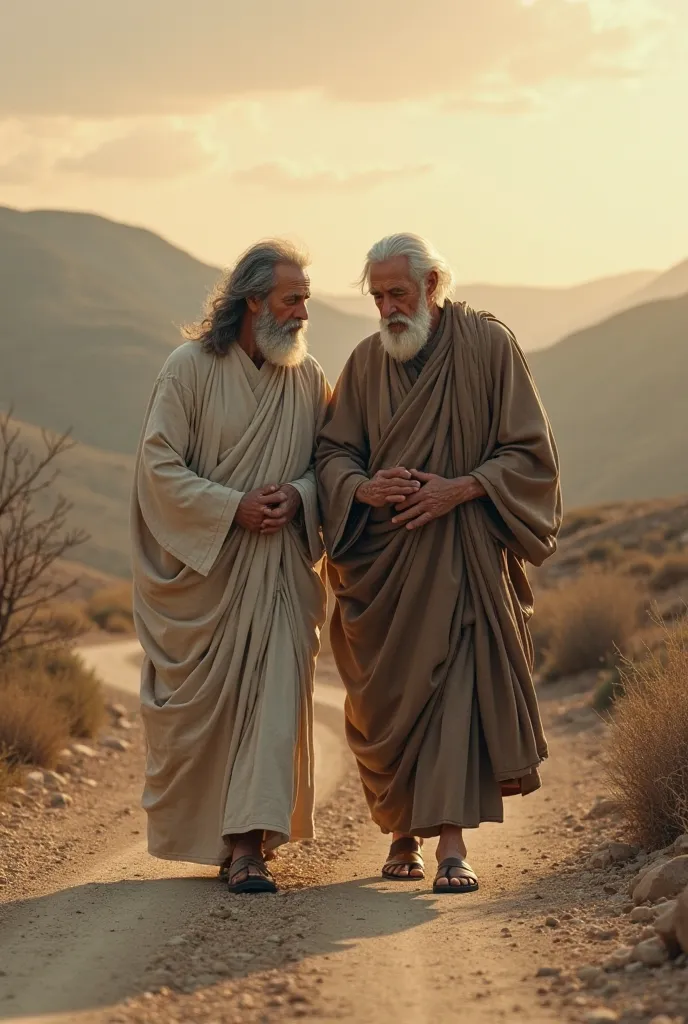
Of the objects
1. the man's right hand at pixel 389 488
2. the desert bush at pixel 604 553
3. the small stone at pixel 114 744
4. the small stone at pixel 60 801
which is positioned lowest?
the small stone at pixel 60 801

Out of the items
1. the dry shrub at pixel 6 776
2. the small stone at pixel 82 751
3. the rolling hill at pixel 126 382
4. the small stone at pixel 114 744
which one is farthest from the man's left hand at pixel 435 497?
the rolling hill at pixel 126 382

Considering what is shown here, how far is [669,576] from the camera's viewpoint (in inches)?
826

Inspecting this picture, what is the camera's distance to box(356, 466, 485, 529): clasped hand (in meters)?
6.91

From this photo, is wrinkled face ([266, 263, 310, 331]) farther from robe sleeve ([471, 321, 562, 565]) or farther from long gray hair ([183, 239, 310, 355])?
robe sleeve ([471, 321, 562, 565])

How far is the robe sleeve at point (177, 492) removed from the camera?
701cm

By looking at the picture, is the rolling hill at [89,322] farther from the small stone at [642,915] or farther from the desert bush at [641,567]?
the small stone at [642,915]

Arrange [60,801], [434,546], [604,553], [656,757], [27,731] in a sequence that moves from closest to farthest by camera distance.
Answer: [656,757]
[434,546]
[60,801]
[27,731]
[604,553]

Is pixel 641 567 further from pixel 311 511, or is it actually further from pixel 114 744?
pixel 311 511

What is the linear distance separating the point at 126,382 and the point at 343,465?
88617 mm

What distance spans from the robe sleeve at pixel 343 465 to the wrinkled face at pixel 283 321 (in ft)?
0.90

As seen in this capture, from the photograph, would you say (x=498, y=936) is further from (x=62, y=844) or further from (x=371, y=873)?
(x=62, y=844)

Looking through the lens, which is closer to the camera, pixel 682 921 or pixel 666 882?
pixel 682 921

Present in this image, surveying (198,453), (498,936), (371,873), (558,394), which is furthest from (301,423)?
(558,394)

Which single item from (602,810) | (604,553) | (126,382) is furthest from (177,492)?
(126,382)
